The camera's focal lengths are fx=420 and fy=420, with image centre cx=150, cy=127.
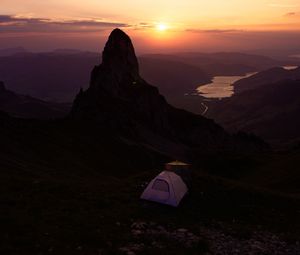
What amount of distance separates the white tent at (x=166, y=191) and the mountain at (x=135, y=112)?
2920 inches

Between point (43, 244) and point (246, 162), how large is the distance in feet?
239

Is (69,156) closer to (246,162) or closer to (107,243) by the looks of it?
(246,162)

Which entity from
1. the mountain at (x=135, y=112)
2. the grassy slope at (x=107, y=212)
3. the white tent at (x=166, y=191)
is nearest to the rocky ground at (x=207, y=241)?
the grassy slope at (x=107, y=212)

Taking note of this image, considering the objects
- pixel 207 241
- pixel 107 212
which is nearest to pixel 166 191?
pixel 107 212

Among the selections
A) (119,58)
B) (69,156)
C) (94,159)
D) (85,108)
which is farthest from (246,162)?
(119,58)

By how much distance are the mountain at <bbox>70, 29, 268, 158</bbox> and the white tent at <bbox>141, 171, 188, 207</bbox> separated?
7416 centimetres

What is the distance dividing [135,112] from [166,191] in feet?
330

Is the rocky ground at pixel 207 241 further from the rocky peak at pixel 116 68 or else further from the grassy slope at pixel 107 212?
the rocky peak at pixel 116 68

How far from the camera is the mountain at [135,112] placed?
107 meters

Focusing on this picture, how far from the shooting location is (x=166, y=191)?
2634cm

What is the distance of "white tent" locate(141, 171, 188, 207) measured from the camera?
1020 inches

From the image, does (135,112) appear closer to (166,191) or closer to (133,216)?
(166,191)

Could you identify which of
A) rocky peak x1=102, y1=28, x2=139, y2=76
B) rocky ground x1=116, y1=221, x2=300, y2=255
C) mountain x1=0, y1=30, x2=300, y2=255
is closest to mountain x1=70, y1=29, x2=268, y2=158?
rocky peak x1=102, y1=28, x2=139, y2=76

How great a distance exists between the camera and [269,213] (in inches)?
1083
